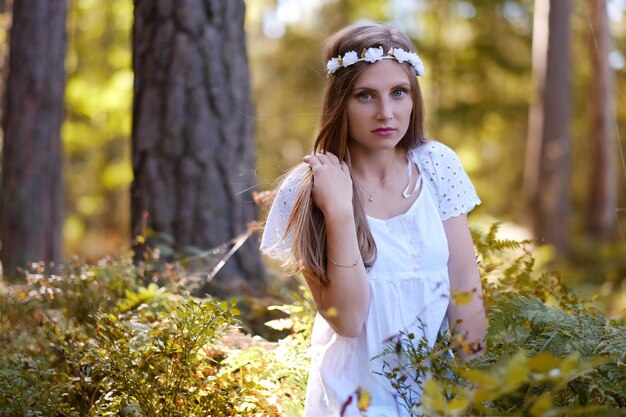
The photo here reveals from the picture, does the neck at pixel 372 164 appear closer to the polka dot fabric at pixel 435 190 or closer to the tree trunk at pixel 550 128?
the polka dot fabric at pixel 435 190

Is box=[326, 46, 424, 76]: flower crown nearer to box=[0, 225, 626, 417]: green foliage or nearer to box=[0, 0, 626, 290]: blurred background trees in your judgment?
box=[0, 225, 626, 417]: green foliage

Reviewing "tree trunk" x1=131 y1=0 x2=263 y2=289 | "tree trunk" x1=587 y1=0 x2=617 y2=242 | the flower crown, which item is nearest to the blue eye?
the flower crown

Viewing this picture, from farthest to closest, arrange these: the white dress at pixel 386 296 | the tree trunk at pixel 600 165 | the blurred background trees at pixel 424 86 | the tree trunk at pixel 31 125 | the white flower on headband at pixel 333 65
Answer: the tree trunk at pixel 600 165, the blurred background trees at pixel 424 86, the tree trunk at pixel 31 125, the white flower on headband at pixel 333 65, the white dress at pixel 386 296

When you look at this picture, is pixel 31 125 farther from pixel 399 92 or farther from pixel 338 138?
pixel 399 92

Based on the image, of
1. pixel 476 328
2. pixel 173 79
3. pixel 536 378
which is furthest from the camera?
pixel 173 79

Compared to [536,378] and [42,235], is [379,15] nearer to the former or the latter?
[42,235]

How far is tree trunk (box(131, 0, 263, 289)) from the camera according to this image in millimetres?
4742

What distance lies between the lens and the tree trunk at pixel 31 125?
8055mm

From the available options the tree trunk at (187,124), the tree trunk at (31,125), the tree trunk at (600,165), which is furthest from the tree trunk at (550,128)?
the tree trunk at (187,124)

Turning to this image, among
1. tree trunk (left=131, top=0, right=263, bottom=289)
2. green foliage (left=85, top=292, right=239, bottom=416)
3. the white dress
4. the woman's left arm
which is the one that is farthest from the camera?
tree trunk (left=131, top=0, right=263, bottom=289)

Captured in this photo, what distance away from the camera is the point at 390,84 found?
118 inches

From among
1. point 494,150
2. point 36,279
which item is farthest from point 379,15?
point 36,279

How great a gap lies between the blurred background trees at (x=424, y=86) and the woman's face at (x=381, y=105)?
1067 centimetres

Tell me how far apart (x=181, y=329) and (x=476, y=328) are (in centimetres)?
119
